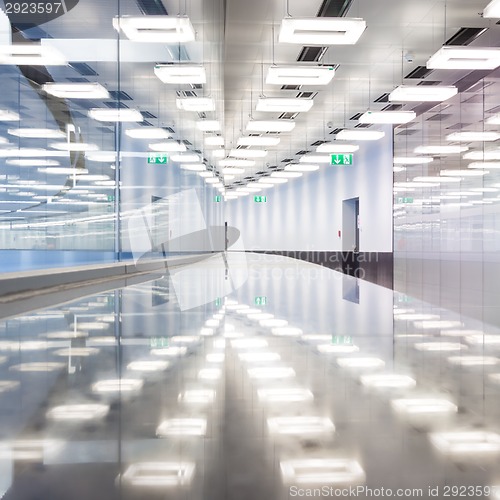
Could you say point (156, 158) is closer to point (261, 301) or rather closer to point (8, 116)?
point (8, 116)

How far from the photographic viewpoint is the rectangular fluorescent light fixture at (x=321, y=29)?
30.8 ft

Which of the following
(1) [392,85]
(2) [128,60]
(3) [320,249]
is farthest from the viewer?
(3) [320,249]

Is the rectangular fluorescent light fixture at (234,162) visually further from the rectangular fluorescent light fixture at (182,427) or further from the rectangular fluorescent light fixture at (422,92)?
the rectangular fluorescent light fixture at (182,427)

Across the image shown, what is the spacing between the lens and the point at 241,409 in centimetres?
255

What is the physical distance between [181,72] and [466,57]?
22.1 ft

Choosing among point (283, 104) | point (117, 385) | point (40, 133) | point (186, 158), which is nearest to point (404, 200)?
point (283, 104)

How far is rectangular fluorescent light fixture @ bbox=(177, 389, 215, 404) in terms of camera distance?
2.70 meters

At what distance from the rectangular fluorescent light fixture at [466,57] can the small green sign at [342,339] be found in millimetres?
8771

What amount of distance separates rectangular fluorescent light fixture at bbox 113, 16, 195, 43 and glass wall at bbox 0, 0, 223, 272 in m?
0.03

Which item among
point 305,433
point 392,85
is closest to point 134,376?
point 305,433

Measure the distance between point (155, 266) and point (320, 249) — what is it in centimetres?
1923

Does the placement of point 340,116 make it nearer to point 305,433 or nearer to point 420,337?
point 420,337

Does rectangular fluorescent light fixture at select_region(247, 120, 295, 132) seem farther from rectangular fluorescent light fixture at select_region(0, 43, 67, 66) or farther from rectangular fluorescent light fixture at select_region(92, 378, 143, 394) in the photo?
rectangular fluorescent light fixture at select_region(92, 378, 143, 394)

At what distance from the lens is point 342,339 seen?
4.66 meters
